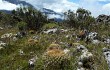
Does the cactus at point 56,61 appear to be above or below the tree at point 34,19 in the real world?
above

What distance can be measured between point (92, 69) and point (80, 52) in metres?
3.51

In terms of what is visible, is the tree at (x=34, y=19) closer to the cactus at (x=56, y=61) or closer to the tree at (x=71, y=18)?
the tree at (x=71, y=18)

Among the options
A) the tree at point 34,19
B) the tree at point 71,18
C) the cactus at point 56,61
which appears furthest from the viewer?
the tree at point 71,18

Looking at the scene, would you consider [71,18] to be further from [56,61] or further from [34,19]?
[56,61]

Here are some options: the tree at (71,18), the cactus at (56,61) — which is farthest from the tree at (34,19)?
the cactus at (56,61)

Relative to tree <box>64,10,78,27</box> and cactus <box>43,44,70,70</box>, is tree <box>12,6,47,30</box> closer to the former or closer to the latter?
tree <box>64,10,78,27</box>

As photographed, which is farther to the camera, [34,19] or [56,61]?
[34,19]

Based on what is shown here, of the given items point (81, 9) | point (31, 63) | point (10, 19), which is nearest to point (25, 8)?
point (81, 9)

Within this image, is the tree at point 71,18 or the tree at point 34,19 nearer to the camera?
the tree at point 34,19

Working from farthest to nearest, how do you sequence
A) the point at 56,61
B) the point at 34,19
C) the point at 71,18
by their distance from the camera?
the point at 71,18, the point at 34,19, the point at 56,61

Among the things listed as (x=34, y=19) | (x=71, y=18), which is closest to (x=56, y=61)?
(x=34, y=19)

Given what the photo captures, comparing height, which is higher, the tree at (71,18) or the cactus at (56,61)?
the cactus at (56,61)

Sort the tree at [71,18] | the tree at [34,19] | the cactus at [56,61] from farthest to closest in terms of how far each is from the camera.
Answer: the tree at [71,18], the tree at [34,19], the cactus at [56,61]

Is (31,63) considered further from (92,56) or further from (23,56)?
(92,56)
